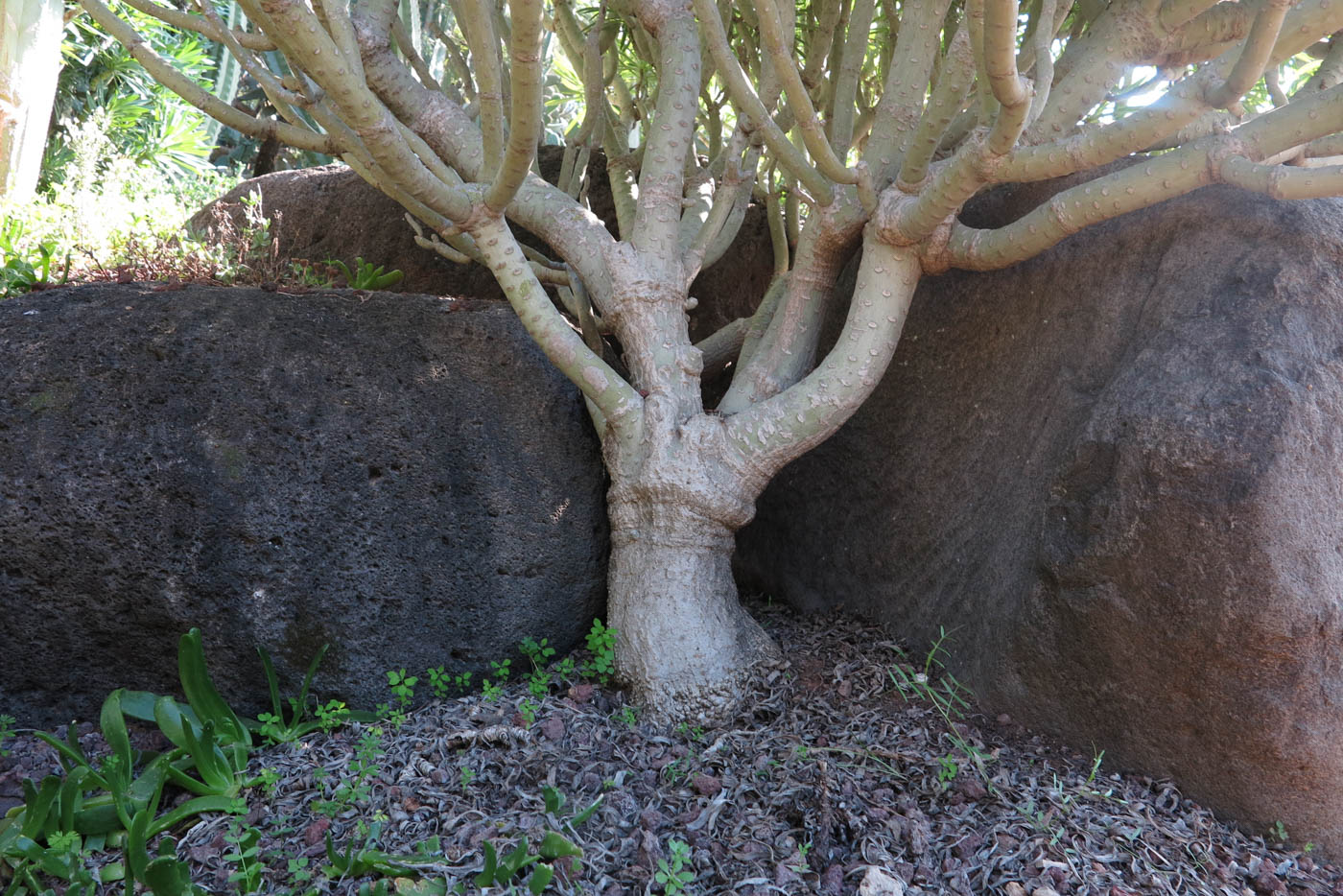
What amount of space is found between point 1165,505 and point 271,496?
2.57 m

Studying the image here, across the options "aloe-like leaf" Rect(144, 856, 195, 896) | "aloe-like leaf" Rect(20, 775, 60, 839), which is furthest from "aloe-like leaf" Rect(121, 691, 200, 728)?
"aloe-like leaf" Rect(144, 856, 195, 896)

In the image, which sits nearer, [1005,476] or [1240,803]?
[1240,803]

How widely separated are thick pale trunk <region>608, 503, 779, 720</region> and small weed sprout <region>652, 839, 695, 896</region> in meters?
0.65

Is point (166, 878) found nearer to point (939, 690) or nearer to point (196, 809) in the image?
point (196, 809)

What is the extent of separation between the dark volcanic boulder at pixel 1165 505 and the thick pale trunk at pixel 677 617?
2.12 ft

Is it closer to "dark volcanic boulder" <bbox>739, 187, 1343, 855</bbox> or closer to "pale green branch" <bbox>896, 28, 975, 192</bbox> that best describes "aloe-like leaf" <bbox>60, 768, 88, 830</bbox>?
"dark volcanic boulder" <bbox>739, 187, 1343, 855</bbox>

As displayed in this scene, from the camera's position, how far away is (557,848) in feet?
6.77

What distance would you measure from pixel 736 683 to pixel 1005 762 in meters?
0.81

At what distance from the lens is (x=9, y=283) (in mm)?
3334

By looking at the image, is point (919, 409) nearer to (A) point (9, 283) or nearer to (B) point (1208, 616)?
(B) point (1208, 616)

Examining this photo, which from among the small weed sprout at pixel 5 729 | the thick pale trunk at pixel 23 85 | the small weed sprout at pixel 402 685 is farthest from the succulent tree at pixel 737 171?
the thick pale trunk at pixel 23 85

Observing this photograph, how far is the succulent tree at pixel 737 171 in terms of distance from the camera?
2.27m

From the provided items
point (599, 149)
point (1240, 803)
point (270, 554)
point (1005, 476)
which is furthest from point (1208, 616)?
point (599, 149)

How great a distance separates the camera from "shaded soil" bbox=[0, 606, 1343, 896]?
2111 millimetres
